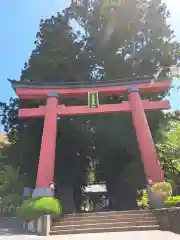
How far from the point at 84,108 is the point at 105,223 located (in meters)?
5.48

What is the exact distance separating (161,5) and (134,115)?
8404 mm

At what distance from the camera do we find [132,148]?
13.3 meters

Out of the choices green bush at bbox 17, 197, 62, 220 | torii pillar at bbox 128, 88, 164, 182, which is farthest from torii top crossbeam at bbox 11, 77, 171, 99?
green bush at bbox 17, 197, 62, 220

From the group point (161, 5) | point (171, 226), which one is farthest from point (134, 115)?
point (161, 5)

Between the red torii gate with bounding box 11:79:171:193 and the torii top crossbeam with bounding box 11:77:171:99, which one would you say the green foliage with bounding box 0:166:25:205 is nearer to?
the red torii gate with bounding box 11:79:171:193

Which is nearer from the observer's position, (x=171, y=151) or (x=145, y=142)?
(x=145, y=142)

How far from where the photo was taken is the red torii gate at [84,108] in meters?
10.9

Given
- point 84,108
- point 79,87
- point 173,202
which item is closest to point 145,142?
point 84,108

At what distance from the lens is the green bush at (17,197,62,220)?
28.2 ft

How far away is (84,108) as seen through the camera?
12352 mm

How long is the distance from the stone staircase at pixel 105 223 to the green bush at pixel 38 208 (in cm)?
42

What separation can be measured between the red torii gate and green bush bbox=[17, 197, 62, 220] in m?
1.45

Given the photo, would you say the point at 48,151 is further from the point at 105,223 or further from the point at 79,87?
the point at 105,223

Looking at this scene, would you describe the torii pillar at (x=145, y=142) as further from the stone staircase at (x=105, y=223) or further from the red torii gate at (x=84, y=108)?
the stone staircase at (x=105, y=223)
